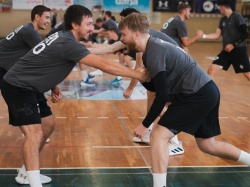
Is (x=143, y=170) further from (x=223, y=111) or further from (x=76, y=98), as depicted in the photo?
(x=76, y=98)

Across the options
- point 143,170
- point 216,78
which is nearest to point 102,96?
point 216,78

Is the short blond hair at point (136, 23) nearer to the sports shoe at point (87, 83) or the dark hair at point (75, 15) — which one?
the dark hair at point (75, 15)

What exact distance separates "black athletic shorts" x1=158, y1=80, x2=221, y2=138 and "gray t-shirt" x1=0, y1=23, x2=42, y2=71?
7.13 feet

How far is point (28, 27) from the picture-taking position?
5.61 m

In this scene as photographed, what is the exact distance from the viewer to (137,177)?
4898 mm

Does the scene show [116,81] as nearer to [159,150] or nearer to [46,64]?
[46,64]

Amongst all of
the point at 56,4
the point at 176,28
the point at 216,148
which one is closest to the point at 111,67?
the point at 216,148

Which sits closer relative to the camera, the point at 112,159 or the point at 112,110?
the point at 112,159

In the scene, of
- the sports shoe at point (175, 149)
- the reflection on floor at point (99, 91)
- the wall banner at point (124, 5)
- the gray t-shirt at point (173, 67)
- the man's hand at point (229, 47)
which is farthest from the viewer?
the wall banner at point (124, 5)

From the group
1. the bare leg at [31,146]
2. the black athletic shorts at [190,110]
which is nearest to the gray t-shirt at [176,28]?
the black athletic shorts at [190,110]

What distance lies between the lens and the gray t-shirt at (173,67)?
385 cm

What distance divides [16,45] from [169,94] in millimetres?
2351

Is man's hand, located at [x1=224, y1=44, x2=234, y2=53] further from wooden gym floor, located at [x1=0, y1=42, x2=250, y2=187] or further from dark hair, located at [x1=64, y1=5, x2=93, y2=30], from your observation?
dark hair, located at [x1=64, y1=5, x2=93, y2=30]

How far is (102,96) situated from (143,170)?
4.65 m
